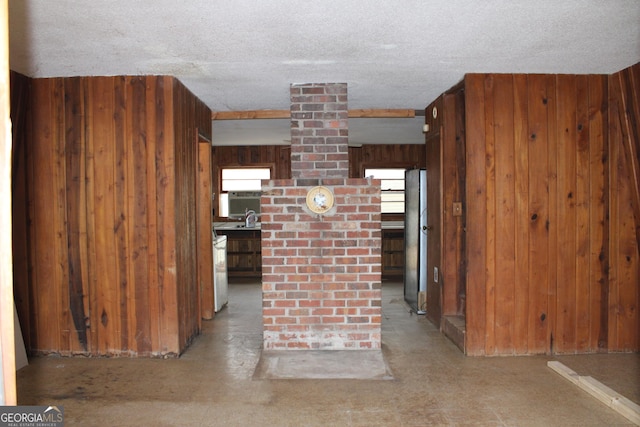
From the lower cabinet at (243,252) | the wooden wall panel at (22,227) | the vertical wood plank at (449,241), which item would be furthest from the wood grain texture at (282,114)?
the lower cabinet at (243,252)

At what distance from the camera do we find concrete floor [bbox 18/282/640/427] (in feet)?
9.15

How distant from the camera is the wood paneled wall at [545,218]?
3881 mm

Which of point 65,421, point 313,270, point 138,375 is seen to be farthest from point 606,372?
point 65,421

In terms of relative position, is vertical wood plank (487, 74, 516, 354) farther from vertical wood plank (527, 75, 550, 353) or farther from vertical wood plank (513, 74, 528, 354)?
vertical wood plank (527, 75, 550, 353)

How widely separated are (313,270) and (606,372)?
7.75 ft

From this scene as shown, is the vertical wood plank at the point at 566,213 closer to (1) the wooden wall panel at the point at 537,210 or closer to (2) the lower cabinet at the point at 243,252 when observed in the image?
(1) the wooden wall panel at the point at 537,210

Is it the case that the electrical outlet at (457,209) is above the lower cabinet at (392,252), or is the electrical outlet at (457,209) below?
above

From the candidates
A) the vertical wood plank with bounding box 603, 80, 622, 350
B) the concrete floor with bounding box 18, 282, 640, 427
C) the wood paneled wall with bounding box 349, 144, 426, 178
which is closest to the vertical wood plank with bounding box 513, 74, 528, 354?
the concrete floor with bounding box 18, 282, 640, 427

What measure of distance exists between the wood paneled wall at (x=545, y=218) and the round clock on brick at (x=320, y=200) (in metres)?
1.16

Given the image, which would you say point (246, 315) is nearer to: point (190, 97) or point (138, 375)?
point (138, 375)

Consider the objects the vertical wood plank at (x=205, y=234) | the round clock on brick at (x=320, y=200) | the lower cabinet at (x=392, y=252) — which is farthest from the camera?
the lower cabinet at (x=392, y=252)

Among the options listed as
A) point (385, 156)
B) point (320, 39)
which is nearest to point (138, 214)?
point (320, 39)

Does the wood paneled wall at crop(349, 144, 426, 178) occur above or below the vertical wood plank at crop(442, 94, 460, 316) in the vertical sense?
above

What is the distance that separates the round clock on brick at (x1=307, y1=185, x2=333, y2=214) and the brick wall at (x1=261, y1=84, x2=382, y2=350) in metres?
0.05
